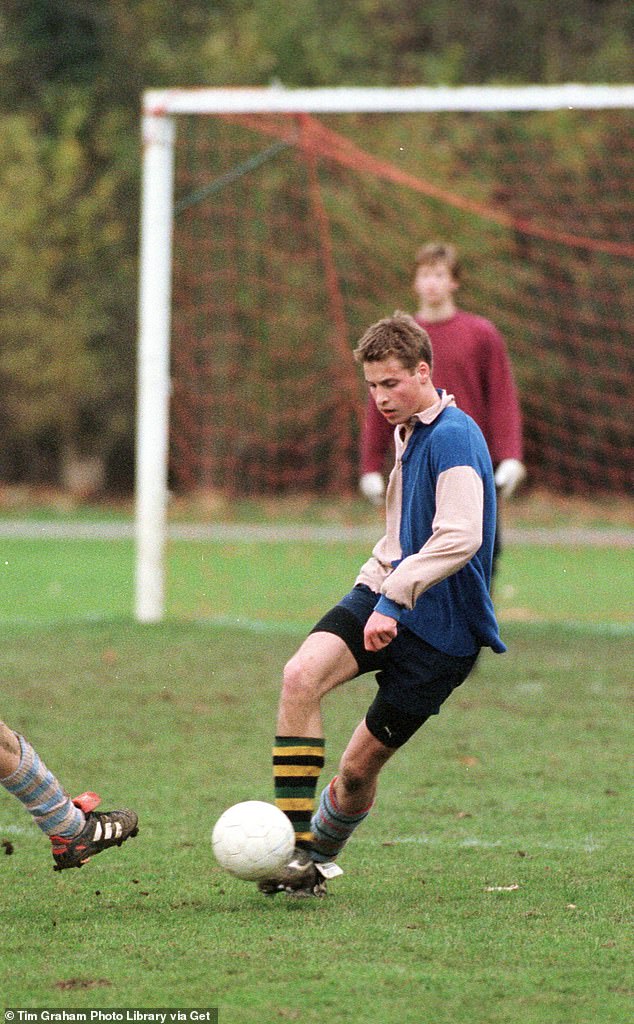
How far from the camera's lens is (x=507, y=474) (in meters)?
7.72

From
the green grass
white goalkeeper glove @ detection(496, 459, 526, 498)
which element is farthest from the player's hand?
the green grass

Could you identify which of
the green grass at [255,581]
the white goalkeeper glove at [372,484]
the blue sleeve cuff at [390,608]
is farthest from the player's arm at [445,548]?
the green grass at [255,581]

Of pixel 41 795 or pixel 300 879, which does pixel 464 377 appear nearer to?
pixel 300 879

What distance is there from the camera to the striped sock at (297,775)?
435 cm

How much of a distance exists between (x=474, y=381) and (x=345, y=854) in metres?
3.32

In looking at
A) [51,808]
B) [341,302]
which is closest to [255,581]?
[341,302]

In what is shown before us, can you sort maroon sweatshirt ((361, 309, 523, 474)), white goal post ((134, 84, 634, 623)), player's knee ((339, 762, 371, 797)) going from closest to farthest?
1. player's knee ((339, 762, 371, 797))
2. maroon sweatshirt ((361, 309, 523, 474))
3. white goal post ((134, 84, 634, 623))

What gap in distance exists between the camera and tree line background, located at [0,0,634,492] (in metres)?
26.1

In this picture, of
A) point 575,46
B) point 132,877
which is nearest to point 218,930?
point 132,877

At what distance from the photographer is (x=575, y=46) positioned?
33594 millimetres

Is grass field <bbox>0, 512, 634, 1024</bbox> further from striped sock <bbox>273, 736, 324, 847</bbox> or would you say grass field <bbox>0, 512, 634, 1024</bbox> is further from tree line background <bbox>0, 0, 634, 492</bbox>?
tree line background <bbox>0, 0, 634, 492</bbox>

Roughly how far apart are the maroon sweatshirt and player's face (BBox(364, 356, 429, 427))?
3.07 m

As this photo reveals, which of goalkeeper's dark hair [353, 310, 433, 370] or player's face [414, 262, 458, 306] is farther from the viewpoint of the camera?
player's face [414, 262, 458, 306]

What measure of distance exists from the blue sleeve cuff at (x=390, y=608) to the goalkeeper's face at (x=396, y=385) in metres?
0.56
